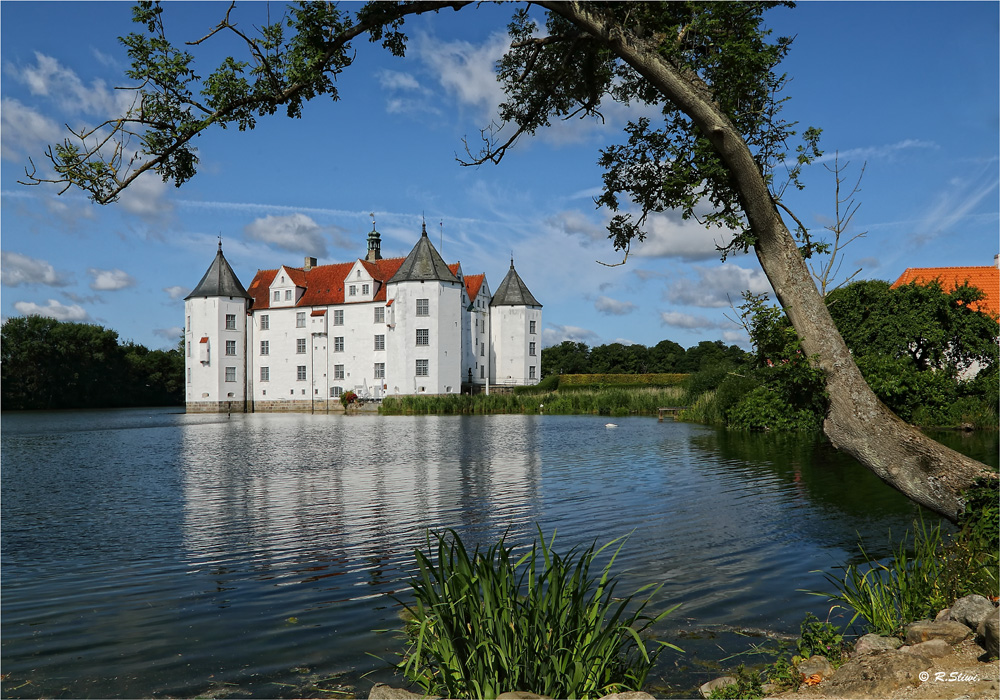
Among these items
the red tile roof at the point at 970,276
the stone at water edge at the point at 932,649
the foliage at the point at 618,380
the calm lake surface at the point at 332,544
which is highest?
the red tile roof at the point at 970,276

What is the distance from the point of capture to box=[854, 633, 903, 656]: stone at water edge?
438 cm

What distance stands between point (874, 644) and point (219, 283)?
62016mm

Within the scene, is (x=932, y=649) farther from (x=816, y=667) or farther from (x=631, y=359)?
(x=631, y=359)

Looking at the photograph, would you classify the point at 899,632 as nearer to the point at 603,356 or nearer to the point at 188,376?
the point at 188,376

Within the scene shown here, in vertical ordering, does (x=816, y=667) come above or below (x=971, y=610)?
below

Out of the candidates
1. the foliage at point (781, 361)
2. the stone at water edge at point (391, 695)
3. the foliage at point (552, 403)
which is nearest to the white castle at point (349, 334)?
the foliage at point (552, 403)

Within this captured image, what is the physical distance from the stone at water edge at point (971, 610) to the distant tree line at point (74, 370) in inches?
3153

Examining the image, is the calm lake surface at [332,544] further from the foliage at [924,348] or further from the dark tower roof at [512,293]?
the dark tower roof at [512,293]

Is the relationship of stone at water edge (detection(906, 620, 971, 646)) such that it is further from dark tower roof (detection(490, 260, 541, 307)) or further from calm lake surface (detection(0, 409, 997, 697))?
dark tower roof (detection(490, 260, 541, 307))

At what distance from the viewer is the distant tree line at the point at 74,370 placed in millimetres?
72500

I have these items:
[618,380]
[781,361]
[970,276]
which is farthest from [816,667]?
[618,380]

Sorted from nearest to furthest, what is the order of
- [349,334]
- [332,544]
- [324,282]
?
[332,544] → [349,334] → [324,282]

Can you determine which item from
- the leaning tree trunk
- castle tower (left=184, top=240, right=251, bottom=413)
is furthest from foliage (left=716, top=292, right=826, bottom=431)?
castle tower (left=184, top=240, right=251, bottom=413)

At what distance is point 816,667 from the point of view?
4336 mm
